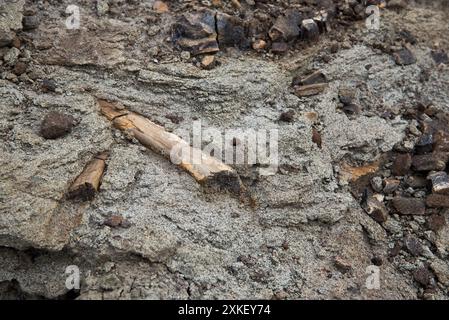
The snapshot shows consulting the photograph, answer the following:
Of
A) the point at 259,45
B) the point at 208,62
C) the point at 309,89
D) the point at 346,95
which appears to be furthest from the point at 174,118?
the point at 346,95

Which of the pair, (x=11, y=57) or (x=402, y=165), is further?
(x=402, y=165)

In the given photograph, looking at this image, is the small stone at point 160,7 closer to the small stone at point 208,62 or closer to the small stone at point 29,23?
the small stone at point 208,62

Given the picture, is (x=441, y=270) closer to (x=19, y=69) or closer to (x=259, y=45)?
(x=259, y=45)

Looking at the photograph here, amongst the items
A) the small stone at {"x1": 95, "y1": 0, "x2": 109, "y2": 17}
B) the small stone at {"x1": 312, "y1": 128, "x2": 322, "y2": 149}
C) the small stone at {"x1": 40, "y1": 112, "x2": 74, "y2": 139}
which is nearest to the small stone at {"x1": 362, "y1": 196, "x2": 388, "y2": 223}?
the small stone at {"x1": 312, "y1": 128, "x2": 322, "y2": 149}

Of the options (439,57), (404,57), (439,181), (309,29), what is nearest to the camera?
(439,181)

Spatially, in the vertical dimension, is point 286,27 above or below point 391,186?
above

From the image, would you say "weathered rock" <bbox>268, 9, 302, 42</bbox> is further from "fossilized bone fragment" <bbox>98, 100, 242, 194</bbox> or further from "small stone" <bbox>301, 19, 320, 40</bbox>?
"fossilized bone fragment" <bbox>98, 100, 242, 194</bbox>
